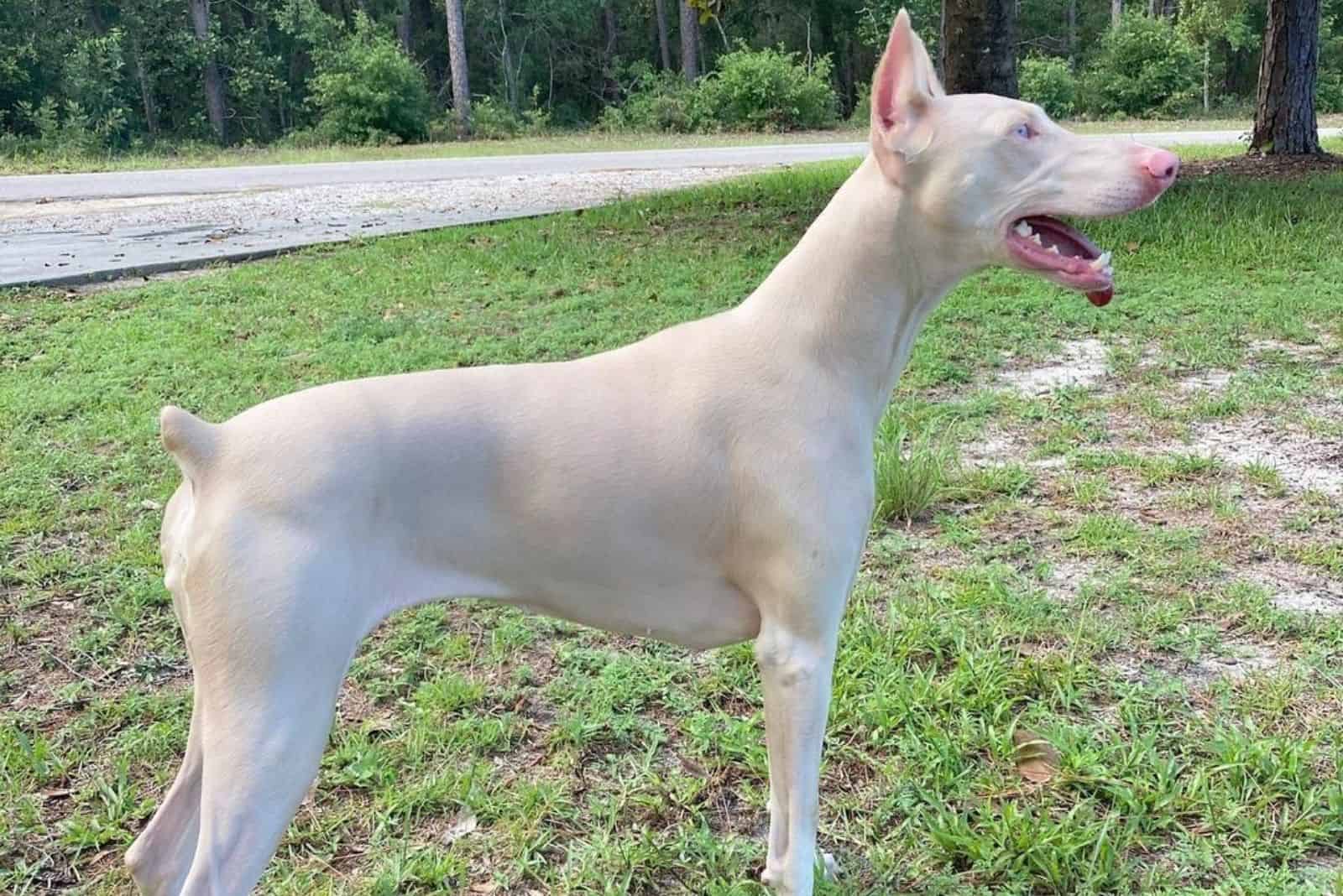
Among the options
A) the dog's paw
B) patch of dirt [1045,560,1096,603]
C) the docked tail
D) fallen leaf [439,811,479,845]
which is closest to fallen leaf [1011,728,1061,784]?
the dog's paw

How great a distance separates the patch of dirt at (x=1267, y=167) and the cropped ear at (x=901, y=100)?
1112cm

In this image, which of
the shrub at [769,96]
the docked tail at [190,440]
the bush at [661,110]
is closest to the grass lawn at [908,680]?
the docked tail at [190,440]

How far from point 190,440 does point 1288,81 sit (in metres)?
14.7

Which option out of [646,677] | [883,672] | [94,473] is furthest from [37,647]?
[883,672]

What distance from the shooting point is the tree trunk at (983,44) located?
959cm

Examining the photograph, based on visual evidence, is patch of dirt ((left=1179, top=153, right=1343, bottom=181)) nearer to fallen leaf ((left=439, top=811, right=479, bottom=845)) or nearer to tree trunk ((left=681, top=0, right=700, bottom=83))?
fallen leaf ((left=439, top=811, right=479, bottom=845))

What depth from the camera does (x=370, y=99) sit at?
2944 cm

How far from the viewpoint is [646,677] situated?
343 centimetres

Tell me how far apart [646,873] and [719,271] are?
20.3ft

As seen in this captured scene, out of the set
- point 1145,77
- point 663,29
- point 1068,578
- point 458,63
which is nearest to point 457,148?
point 458,63

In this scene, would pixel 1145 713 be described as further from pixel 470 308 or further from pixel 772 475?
pixel 470 308

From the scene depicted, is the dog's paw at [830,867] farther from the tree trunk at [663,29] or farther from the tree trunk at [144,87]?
the tree trunk at [663,29]

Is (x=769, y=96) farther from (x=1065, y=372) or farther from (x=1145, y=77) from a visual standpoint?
(x=1065, y=372)

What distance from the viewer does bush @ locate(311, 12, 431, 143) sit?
29.5 m
